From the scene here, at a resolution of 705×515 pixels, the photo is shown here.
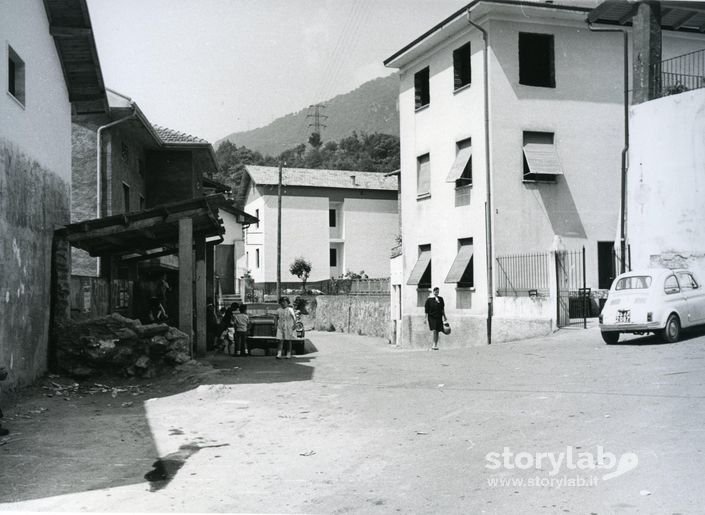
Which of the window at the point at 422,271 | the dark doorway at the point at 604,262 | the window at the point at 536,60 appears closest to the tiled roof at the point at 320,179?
the window at the point at 422,271


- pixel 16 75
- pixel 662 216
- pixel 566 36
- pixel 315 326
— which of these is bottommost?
pixel 315 326

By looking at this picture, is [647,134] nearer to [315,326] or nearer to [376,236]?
[315,326]

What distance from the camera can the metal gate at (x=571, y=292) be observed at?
59.9ft

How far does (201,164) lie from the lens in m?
27.9

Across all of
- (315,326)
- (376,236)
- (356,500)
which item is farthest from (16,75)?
(376,236)

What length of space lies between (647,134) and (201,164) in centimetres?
1700

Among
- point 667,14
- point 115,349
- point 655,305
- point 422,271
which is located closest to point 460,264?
point 422,271

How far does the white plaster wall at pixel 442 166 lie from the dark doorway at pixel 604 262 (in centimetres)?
389

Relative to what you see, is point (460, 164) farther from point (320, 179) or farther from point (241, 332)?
point (320, 179)

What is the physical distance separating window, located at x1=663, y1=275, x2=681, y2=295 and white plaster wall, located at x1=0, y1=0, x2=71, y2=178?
12.5 metres

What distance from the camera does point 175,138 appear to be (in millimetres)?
25109

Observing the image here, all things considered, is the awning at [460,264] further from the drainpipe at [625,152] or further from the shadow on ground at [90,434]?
the shadow on ground at [90,434]

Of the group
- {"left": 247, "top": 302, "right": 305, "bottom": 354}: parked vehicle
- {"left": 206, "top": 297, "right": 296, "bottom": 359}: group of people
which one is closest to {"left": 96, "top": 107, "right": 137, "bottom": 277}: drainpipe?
{"left": 206, "top": 297, "right": 296, "bottom": 359}: group of people

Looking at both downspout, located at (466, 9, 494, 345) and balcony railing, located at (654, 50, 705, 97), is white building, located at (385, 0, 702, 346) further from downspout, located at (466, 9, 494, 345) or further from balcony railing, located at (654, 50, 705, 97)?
balcony railing, located at (654, 50, 705, 97)
